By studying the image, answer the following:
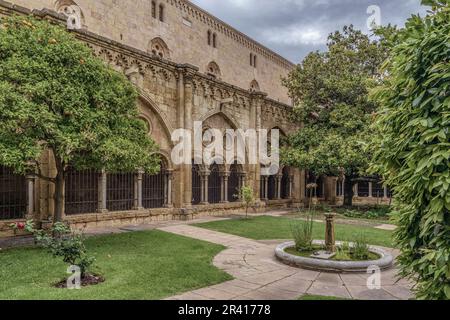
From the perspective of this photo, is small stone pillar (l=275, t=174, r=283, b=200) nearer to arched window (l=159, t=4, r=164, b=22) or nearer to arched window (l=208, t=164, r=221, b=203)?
arched window (l=208, t=164, r=221, b=203)

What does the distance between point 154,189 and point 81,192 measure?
10.8 ft

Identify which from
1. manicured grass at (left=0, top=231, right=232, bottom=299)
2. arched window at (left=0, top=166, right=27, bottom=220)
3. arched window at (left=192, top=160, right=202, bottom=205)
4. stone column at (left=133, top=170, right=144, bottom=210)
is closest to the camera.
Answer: manicured grass at (left=0, top=231, right=232, bottom=299)

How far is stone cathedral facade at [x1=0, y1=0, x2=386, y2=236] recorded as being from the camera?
38.5 ft

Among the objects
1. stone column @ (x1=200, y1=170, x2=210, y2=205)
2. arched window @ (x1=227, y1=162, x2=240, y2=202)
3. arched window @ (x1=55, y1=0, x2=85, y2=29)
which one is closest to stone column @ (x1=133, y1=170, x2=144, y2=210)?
stone column @ (x1=200, y1=170, x2=210, y2=205)

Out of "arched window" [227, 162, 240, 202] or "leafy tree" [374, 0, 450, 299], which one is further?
"arched window" [227, 162, 240, 202]

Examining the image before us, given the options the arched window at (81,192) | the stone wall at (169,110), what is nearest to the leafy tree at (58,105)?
the stone wall at (169,110)

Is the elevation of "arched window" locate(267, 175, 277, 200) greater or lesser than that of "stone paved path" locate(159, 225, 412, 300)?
greater

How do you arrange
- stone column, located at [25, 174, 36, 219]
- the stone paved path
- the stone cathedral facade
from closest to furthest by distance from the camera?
the stone paved path
stone column, located at [25, 174, 36, 219]
the stone cathedral facade

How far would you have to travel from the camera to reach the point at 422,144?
3416mm

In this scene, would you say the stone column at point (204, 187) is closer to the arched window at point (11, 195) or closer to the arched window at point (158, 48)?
the arched window at point (11, 195)

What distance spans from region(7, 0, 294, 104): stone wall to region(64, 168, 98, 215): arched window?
893 cm

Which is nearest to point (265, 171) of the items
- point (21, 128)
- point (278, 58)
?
point (21, 128)

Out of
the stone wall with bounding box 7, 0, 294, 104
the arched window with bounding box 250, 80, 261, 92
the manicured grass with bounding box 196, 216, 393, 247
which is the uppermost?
the stone wall with bounding box 7, 0, 294, 104

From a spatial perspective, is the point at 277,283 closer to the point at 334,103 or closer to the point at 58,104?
the point at 58,104
